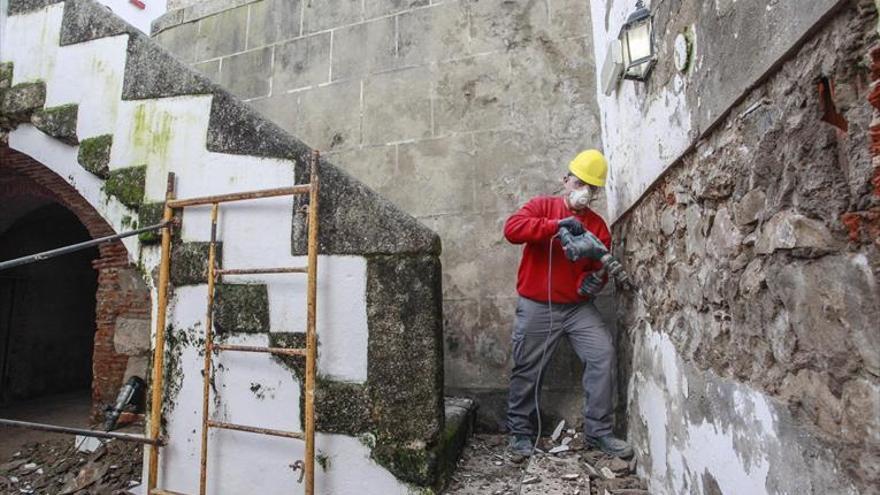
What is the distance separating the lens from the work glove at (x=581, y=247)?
2730mm

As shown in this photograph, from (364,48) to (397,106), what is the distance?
0.71m

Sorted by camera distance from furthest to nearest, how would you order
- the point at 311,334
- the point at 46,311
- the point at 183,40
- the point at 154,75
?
the point at 46,311, the point at 183,40, the point at 154,75, the point at 311,334

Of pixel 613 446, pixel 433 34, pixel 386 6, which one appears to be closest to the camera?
pixel 613 446

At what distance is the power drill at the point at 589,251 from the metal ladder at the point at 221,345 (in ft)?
4.61

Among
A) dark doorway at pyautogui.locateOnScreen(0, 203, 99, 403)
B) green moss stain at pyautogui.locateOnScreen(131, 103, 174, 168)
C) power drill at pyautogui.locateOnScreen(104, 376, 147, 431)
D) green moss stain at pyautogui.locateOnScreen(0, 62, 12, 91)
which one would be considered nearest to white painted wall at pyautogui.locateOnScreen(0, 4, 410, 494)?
green moss stain at pyautogui.locateOnScreen(131, 103, 174, 168)

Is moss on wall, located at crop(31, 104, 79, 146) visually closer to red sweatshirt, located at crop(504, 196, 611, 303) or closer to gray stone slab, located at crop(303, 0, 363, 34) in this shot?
gray stone slab, located at crop(303, 0, 363, 34)

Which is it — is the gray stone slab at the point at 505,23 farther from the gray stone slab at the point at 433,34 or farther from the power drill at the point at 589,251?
the power drill at the point at 589,251

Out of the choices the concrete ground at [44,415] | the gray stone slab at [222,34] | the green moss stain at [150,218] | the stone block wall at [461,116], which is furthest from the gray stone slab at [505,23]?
the concrete ground at [44,415]

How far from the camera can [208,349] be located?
8.26 feet

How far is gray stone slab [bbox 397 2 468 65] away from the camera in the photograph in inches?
162

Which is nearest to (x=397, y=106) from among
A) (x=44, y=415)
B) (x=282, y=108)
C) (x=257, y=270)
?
(x=282, y=108)

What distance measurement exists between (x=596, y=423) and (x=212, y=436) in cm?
216

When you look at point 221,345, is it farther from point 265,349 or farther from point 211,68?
point 211,68

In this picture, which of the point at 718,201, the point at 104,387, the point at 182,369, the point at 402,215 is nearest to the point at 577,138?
the point at 402,215
